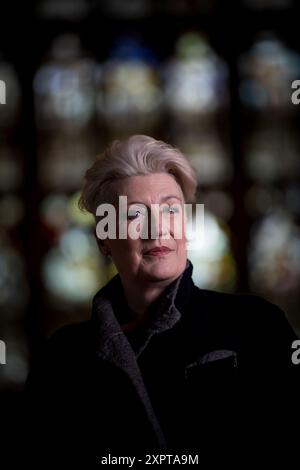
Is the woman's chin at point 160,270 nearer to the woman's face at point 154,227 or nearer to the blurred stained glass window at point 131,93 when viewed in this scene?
the woman's face at point 154,227

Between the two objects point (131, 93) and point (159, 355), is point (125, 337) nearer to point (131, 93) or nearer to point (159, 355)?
point (159, 355)

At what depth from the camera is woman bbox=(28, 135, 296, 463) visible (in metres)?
1.00

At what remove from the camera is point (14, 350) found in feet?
10.9

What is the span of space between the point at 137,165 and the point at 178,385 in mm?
340

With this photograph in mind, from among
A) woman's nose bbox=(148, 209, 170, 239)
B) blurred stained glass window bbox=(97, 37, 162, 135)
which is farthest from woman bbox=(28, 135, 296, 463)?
blurred stained glass window bbox=(97, 37, 162, 135)

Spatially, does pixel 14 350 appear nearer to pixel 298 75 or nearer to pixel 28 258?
pixel 28 258

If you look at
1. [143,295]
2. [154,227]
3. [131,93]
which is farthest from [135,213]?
[131,93]

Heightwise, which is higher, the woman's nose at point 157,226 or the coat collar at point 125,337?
the woman's nose at point 157,226

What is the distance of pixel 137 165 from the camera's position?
3.47ft

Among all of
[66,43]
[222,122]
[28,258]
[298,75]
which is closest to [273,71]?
[298,75]

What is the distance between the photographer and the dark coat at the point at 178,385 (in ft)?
3.27

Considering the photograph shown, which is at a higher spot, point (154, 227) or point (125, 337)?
point (154, 227)

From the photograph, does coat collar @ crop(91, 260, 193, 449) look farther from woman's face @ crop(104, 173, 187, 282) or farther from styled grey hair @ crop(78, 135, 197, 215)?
styled grey hair @ crop(78, 135, 197, 215)

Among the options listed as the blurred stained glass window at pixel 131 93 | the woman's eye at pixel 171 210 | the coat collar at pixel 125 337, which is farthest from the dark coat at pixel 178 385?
the blurred stained glass window at pixel 131 93
